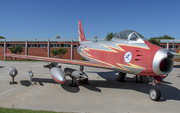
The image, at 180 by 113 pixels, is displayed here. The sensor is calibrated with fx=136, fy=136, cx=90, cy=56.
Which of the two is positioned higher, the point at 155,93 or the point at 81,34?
the point at 81,34

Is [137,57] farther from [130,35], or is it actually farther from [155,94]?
[155,94]

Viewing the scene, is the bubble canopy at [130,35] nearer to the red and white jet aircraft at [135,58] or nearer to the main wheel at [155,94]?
the red and white jet aircraft at [135,58]

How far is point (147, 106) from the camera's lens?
19.1 feet

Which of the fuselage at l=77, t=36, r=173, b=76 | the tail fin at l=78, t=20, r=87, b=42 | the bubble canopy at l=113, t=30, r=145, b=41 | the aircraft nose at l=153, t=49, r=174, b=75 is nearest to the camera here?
the aircraft nose at l=153, t=49, r=174, b=75

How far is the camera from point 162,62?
19.9ft

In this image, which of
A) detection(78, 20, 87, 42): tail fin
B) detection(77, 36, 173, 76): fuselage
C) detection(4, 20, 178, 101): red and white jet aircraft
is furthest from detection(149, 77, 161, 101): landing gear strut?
detection(78, 20, 87, 42): tail fin

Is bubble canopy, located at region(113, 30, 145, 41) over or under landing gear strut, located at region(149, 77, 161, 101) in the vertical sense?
over

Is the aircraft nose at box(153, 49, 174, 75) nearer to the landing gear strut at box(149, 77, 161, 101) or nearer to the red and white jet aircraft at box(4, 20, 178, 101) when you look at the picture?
the red and white jet aircraft at box(4, 20, 178, 101)

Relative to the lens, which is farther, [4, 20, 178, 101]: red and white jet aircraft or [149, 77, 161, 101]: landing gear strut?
[149, 77, 161, 101]: landing gear strut

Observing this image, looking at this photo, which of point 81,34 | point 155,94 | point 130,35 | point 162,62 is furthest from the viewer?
point 81,34

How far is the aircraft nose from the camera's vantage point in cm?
550

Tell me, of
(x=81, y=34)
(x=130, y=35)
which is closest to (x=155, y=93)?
(x=130, y=35)

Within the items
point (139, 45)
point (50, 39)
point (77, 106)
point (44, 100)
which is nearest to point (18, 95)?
point (44, 100)

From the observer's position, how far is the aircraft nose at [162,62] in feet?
18.1
